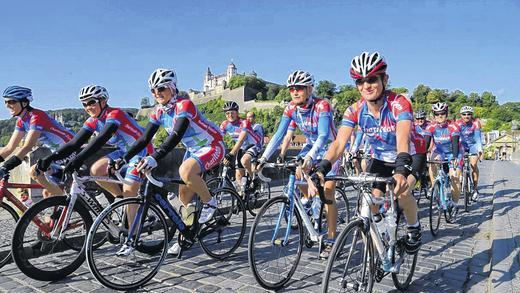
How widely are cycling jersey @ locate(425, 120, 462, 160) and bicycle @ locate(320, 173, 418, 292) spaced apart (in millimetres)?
5490

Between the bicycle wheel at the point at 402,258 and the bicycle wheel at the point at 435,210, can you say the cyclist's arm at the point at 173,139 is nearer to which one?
the bicycle wheel at the point at 402,258

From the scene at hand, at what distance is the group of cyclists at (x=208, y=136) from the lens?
3.84 metres

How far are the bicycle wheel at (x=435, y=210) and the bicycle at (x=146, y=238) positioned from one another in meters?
3.29

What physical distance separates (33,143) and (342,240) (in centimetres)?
427

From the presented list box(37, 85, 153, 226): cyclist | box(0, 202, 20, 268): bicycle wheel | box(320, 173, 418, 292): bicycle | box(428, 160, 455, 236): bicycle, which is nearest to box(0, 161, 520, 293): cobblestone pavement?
box(0, 202, 20, 268): bicycle wheel

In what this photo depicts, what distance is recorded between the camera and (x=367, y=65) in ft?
12.4

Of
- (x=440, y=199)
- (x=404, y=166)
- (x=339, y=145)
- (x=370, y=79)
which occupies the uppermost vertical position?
(x=370, y=79)

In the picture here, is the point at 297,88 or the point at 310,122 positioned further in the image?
the point at 310,122

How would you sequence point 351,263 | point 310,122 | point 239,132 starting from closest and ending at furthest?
point 351,263 < point 310,122 < point 239,132

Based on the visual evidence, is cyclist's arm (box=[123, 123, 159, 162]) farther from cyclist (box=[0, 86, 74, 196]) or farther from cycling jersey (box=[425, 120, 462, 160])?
cycling jersey (box=[425, 120, 462, 160])

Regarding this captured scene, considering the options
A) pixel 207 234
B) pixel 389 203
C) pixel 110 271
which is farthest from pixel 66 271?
pixel 389 203

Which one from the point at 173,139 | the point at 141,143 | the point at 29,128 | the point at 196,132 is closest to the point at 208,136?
the point at 196,132

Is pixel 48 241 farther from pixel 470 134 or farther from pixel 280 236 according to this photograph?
pixel 470 134

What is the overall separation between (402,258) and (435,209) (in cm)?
338
